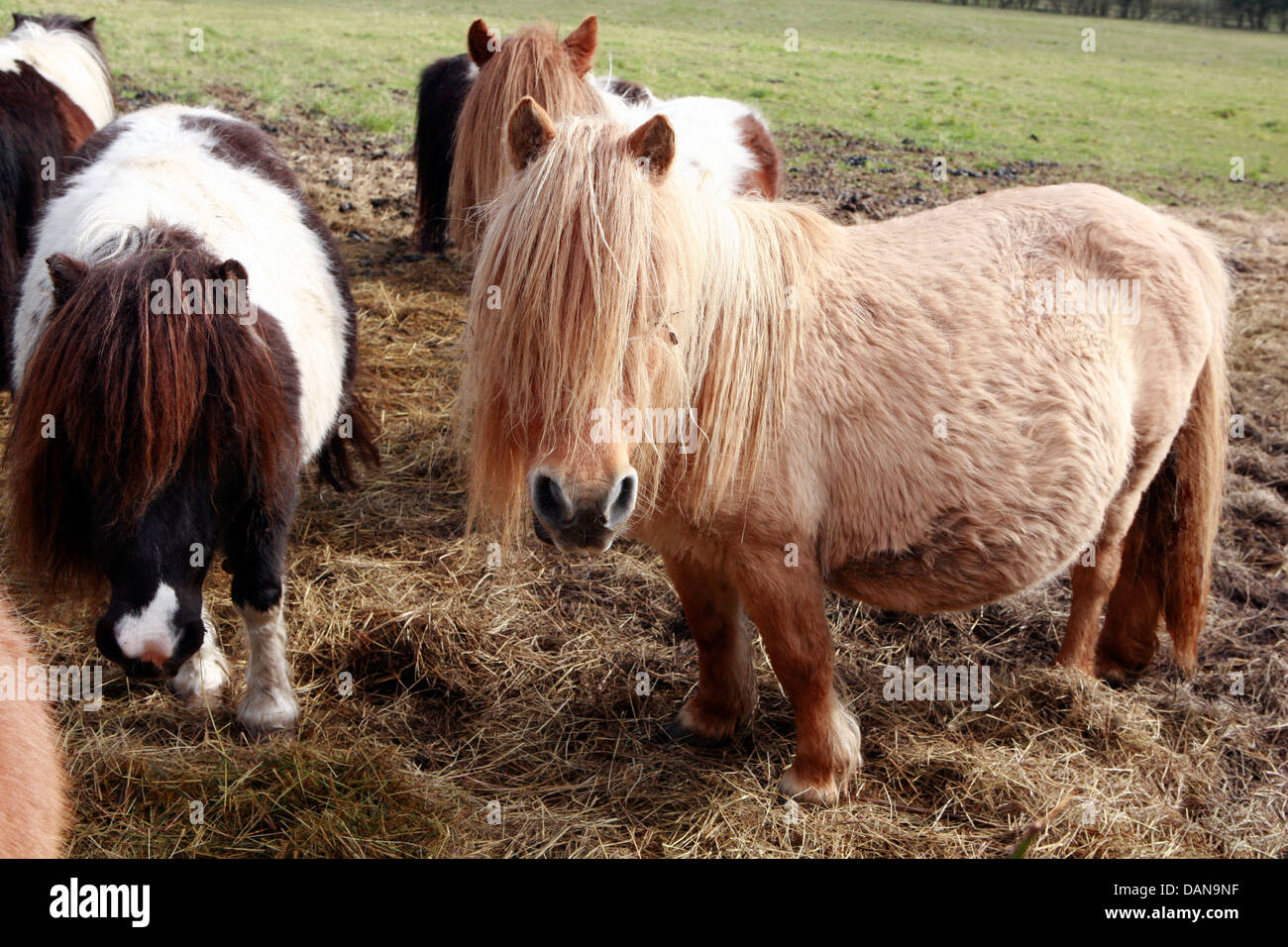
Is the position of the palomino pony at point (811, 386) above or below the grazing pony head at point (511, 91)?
below

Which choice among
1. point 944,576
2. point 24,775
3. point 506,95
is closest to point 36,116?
point 506,95

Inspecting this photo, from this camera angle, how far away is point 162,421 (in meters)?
2.30

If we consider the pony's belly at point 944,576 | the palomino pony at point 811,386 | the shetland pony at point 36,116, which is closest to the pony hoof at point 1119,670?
the palomino pony at point 811,386

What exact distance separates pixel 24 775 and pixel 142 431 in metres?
1.16

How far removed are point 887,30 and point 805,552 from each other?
86.4 ft

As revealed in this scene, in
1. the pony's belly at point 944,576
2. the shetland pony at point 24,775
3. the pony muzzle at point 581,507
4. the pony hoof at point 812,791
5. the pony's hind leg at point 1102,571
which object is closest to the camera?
the shetland pony at point 24,775

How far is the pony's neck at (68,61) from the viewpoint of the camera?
17.2ft

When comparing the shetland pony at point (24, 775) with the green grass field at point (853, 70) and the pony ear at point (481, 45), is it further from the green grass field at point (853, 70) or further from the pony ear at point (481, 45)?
the green grass field at point (853, 70)

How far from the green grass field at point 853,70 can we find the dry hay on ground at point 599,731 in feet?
28.9

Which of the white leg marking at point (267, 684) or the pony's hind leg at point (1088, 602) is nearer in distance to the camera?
the white leg marking at point (267, 684)

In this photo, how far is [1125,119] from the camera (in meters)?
15.1

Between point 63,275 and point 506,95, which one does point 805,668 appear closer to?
point 63,275

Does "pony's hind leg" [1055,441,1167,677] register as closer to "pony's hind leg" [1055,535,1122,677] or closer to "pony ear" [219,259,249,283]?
"pony's hind leg" [1055,535,1122,677]

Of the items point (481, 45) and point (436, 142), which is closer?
point (481, 45)
